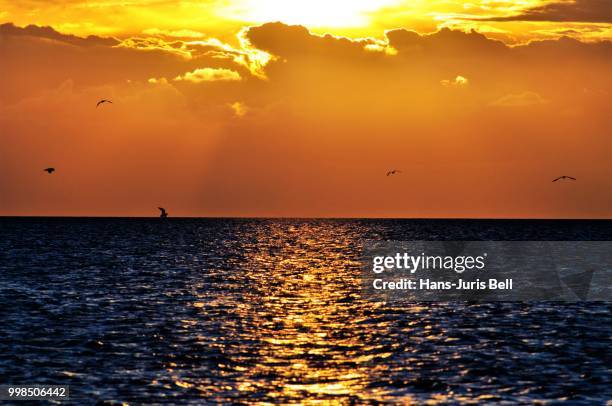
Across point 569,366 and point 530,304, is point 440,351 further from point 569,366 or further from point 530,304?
point 530,304

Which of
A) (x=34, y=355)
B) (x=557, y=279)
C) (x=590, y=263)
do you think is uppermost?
(x=590, y=263)

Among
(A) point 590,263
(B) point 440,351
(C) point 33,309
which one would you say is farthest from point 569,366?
(A) point 590,263

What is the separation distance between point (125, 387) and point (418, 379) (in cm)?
1129

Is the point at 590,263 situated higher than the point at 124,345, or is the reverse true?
the point at 590,263

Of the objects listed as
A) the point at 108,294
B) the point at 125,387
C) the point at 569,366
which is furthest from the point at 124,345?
the point at 108,294

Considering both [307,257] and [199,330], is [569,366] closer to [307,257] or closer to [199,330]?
[199,330]

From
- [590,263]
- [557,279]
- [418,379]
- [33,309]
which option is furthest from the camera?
[590,263]

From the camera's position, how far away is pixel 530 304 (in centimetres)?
6525

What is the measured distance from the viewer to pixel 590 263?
124 meters

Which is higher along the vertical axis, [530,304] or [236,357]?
[530,304]

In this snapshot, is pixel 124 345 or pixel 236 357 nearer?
pixel 236 357

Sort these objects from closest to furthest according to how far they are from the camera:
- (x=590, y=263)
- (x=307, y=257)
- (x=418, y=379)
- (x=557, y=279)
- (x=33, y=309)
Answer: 1. (x=418, y=379)
2. (x=33, y=309)
3. (x=557, y=279)
4. (x=590, y=263)
5. (x=307, y=257)

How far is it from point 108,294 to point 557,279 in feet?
154

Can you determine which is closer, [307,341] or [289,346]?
[289,346]
